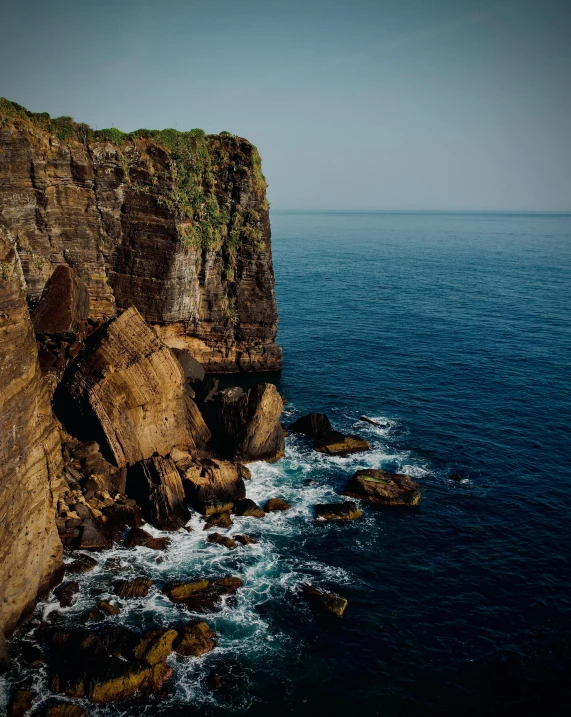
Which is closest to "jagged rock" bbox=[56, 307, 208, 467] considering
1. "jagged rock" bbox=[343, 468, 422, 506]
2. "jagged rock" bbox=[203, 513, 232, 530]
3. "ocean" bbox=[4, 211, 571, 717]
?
"jagged rock" bbox=[203, 513, 232, 530]

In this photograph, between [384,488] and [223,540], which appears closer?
[223,540]

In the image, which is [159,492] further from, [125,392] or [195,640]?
[195,640]

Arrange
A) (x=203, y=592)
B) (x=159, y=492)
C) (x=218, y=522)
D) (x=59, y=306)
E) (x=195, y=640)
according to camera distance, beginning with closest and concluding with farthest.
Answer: (x=195, y=640) < (x=203, y=592) < (x=218, y=522) < (x=159, y=492) < (x=59, y=306)

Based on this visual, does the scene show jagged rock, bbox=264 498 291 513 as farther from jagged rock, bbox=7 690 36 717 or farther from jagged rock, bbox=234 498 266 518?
jagged rock, bbox=7 690 36 717

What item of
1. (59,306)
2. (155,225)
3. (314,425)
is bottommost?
(314,425)

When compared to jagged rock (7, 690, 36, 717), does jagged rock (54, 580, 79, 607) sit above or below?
above

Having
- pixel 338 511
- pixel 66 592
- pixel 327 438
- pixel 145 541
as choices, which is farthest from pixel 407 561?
pixel 66 592

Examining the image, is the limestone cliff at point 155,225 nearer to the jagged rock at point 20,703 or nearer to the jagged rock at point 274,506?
the jagged rock at point 274,506

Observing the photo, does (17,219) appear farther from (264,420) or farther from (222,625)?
(222,625)

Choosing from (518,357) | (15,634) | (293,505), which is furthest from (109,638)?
(518,357)
